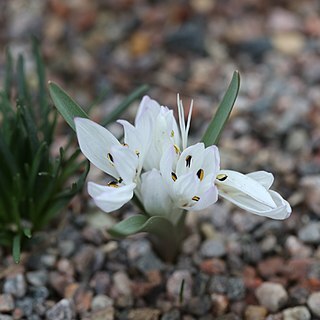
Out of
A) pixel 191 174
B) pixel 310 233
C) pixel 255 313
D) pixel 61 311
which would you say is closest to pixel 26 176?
pixel 61 311

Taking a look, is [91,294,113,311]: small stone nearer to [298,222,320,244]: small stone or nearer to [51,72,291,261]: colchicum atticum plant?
[51,72,291,261]: colchicum atticum plant

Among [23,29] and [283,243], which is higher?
[23,29]

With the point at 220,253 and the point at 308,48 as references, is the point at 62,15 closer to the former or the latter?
the point at 308,48

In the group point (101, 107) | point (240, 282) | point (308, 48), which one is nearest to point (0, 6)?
point (101, 107)

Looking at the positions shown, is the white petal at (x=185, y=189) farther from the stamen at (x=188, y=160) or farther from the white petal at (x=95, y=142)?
the white petal at (x=95, y=142)

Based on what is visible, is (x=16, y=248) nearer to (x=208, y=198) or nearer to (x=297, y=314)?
(x=208, y=198)
